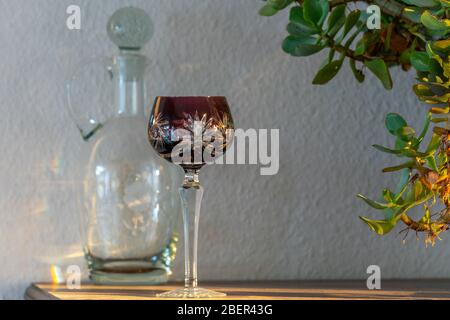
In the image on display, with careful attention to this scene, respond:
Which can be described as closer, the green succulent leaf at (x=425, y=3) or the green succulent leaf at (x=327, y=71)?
the green succulent leaf at (x=425, y=3)

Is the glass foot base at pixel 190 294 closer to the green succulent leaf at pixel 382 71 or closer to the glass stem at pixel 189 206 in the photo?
the glass stem at pixel 189 206

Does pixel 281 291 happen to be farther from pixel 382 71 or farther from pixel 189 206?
pixel 382 71

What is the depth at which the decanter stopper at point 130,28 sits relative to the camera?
1.02 metres

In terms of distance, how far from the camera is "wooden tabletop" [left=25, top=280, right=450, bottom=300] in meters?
0.89

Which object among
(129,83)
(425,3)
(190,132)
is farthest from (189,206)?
(425,3)

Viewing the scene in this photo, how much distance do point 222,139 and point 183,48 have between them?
0.73 ft

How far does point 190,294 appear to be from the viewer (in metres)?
0.88

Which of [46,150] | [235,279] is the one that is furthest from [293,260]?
[46,150]

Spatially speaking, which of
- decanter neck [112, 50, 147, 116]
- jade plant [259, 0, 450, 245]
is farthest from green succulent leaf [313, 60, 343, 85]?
decanter neck [112, 50, 147, 116]

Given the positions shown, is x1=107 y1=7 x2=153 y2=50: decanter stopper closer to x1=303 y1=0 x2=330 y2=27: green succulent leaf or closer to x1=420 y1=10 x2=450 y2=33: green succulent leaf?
x1=303 y1=0 x2=330 y2=27: green succulent leaf

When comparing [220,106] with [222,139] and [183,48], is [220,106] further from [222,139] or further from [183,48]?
[183,48]

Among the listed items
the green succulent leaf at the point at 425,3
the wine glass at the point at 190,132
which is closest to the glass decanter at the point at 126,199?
the wine glass at the point at 190,132

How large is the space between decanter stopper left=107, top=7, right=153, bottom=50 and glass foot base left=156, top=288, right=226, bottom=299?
0.97 feet

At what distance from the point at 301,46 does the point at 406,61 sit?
4.6 inches
